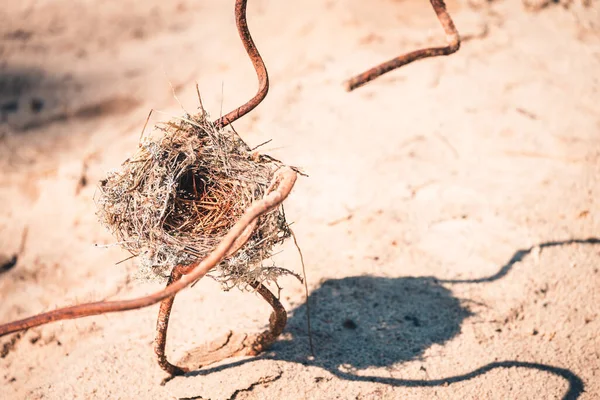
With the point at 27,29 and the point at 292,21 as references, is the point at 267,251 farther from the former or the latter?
the point at 27,29

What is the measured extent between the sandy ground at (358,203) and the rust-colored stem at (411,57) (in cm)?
84

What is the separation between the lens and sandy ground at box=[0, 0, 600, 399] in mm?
3121

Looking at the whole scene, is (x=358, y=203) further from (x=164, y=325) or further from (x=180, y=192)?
(x=164, y=325)

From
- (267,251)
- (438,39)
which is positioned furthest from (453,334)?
(438,39)

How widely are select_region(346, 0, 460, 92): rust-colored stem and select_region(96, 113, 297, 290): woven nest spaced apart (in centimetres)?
54

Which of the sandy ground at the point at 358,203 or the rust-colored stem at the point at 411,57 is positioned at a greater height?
the rust-colored stem at the point at 411,57

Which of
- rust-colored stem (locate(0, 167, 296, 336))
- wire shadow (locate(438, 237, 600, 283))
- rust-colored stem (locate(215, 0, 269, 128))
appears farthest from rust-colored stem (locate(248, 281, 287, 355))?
wire shadow (locate(438, 237, 600, 283))

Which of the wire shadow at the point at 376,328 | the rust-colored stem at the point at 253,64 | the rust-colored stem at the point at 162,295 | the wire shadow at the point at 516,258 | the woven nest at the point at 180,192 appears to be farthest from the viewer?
the wire shadow at the point at 516,258

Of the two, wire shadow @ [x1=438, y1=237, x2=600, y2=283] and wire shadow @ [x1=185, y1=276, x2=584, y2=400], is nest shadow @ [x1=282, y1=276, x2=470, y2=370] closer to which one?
wire shadow @ [x1=185, y1=276, x2=584, y2=400]

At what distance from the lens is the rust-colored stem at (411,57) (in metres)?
2.37

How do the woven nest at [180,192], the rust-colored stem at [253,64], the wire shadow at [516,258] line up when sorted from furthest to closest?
1. the wire shadow at [516,258]
2. the rust-colored stem at [253,64]
3. the woven nest at [180,192]

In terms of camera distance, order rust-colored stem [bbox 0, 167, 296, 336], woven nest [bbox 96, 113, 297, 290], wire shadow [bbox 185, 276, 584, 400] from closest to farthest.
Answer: rust-colored stem [bbox 0, 167, 296, 336], woven nest [bbox 96, 113, 297, 290], wire shadow [bbox 185, 276, 584, 400]

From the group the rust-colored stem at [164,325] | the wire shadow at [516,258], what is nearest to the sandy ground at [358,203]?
the wire shadow at [516,258]

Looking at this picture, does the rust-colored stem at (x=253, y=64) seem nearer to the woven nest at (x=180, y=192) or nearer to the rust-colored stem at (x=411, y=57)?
the woven nest at (x=180, y=192)
